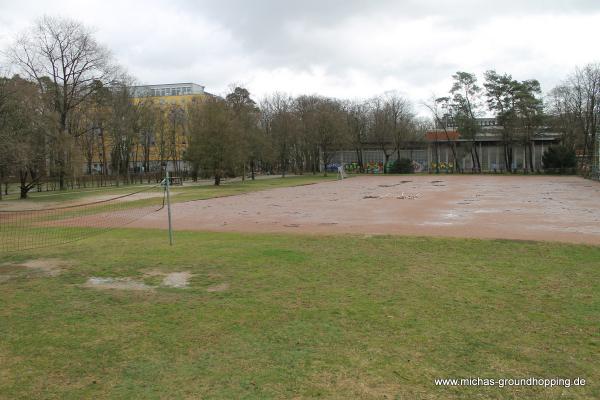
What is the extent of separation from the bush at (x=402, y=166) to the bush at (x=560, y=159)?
69.8 ft

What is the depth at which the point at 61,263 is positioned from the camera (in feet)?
35.1

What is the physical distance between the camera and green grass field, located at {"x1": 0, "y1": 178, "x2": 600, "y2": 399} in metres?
4.63

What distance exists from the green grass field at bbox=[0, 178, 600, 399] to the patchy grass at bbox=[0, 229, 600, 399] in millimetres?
22

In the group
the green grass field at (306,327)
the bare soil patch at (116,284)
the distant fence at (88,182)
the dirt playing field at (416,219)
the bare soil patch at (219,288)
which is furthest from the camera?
the distant fence at (88,182)

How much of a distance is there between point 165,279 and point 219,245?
3681 millimetres

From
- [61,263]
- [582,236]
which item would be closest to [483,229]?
[582,236]

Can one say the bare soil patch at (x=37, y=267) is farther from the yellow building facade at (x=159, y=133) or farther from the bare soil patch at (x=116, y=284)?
the yellow building facade at (x=159, y=133)

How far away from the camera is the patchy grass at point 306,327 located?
464 cm

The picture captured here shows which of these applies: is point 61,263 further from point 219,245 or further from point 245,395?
point 245,395

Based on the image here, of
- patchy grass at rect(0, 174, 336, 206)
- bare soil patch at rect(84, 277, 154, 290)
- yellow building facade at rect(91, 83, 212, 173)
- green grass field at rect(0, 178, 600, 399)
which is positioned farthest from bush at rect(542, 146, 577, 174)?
bare soil patch at rect(84, 277, 154, 290)

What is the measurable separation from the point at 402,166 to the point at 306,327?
261ft

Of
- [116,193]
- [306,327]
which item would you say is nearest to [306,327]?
[306,327]

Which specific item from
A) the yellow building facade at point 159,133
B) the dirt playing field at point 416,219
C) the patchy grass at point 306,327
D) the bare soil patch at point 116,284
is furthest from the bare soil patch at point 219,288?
the yellow building facade at point 159,133

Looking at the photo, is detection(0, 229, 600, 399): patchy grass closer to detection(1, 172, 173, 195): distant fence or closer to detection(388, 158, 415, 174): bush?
detection(1, 172, 173, 195): distant fence
